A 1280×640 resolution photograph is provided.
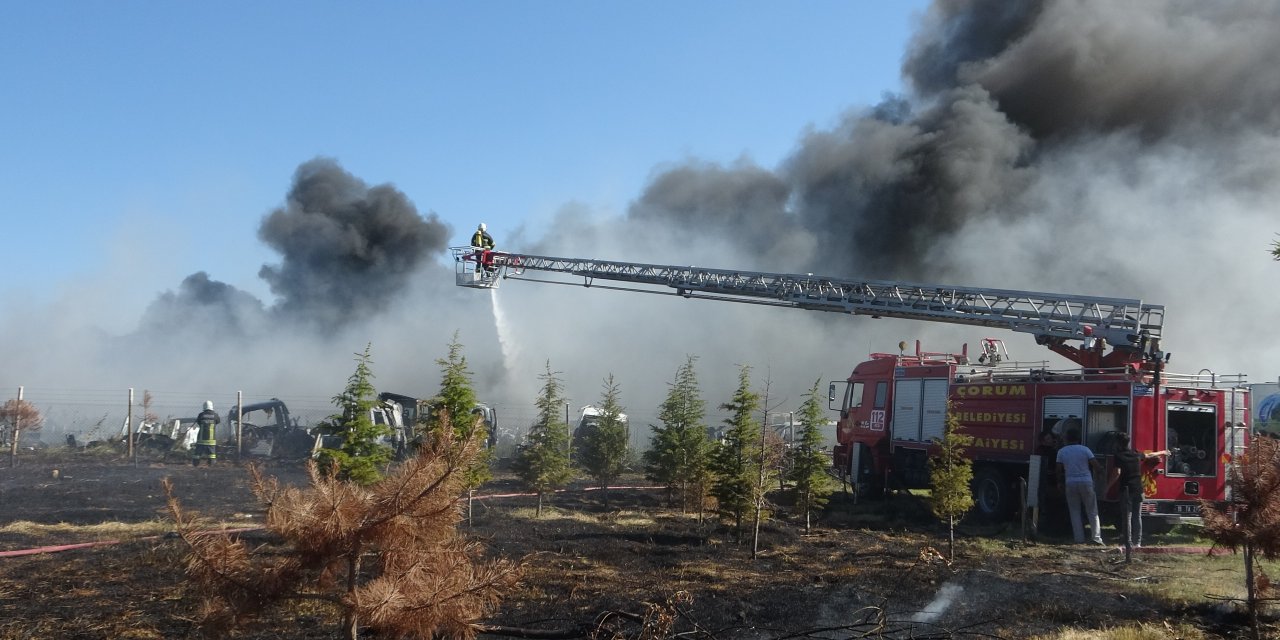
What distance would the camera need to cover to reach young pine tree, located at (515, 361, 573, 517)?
590 inches

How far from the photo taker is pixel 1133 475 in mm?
11555

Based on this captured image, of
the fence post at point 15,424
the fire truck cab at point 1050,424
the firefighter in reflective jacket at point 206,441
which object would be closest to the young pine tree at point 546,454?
the fire truck cab at point 1050,424

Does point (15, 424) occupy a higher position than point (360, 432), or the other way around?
point (360, 432)

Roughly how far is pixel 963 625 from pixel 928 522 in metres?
7.98

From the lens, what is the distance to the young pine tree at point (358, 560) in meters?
3.82

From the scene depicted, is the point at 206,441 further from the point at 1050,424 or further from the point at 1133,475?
the point at 1133,475

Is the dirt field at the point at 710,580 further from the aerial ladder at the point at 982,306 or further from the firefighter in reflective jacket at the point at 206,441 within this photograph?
the firefighter in reflective jacket at the point at 206,441

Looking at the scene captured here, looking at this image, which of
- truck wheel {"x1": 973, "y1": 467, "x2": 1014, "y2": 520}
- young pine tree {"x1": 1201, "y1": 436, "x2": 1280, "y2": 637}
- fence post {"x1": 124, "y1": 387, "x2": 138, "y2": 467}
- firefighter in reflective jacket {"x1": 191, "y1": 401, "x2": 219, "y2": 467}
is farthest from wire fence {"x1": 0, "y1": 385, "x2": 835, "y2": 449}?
young pine tree {"x1": 1201, "y1": 436, "x2": 1280, "y2": 637}

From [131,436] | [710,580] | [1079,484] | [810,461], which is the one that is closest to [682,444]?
[810,461]

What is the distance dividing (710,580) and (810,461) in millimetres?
4866

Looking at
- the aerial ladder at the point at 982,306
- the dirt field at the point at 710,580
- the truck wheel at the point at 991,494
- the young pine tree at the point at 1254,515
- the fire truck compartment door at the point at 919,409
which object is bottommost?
the dirt field at the point at 710,580

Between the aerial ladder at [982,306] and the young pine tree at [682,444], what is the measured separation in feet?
7.69

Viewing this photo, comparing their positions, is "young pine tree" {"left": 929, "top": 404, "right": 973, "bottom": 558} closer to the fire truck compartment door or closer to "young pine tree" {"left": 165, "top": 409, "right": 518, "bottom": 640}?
the fire truck compartment door

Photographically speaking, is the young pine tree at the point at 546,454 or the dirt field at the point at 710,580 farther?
the young pine tree at the point at 546,454
